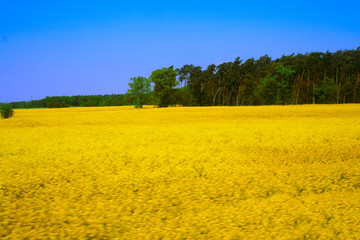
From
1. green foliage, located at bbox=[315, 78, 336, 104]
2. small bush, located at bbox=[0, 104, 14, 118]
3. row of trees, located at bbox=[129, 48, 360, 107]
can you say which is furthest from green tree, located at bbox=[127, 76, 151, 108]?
green foliage, located at bbox=[315, 78, 336, 104]

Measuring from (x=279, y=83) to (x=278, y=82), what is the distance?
Result: 234 centimetres

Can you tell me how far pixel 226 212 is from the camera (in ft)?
18.5

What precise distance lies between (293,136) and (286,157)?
5735 millimetres

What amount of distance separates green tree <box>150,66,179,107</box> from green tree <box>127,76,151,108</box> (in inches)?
103

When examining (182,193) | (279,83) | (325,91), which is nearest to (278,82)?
(279,83)

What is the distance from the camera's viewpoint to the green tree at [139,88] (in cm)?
6425

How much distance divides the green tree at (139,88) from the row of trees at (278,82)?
0.83ft

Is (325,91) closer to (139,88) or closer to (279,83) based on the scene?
(279,83)

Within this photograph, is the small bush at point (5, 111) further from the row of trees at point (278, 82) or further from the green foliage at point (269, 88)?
the green foliage at point (269, 88)

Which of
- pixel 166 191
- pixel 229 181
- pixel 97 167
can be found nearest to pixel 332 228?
pixel 229 181

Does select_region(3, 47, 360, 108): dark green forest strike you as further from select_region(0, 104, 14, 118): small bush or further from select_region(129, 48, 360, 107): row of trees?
select_region(0, 104, 14, 118): small bush

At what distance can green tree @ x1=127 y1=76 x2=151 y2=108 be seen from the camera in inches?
2530

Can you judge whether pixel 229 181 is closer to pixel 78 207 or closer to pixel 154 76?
pixel 78 207

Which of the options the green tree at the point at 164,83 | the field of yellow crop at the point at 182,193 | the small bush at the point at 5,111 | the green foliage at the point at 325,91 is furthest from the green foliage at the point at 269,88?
the field of yellow crop at the point at 182,193
